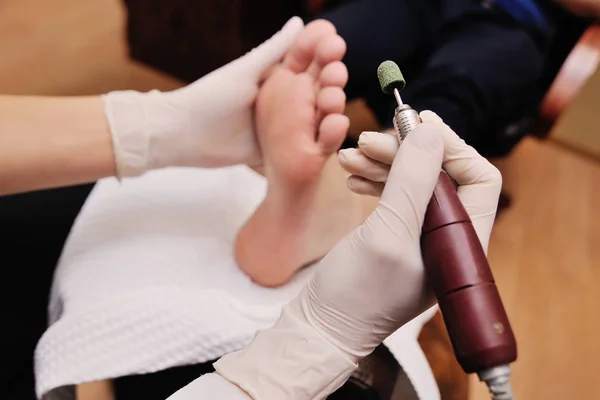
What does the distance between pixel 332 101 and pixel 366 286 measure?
0.78 ft

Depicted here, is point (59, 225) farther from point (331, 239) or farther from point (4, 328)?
point (331, 239)

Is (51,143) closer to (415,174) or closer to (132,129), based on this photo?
(132,129)

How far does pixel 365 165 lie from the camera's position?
1.43ft

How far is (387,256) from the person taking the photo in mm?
397

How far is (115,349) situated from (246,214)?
239mm

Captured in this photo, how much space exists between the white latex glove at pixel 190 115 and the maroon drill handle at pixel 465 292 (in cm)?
39

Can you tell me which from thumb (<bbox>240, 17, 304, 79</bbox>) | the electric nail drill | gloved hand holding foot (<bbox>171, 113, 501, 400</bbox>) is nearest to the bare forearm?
thumb (<bbox>240, 17, 304, 79</bbox>)

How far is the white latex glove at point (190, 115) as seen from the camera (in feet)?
2.20

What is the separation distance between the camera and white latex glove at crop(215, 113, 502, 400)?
0.39 m

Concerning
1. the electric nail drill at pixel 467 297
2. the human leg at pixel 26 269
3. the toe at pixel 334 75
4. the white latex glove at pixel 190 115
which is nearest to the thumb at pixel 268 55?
the white latex glove at pixel 190 115

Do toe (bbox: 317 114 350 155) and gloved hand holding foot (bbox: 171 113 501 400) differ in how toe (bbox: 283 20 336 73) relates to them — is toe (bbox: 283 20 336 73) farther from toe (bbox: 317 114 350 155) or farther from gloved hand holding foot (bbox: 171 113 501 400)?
gloved hand holding foot (bbox: 171 113 501 400)

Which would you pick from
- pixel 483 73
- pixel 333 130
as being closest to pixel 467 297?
pixel 333 130

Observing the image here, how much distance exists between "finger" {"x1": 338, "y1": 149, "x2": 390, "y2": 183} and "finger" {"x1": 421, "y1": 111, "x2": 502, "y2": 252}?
5 cm

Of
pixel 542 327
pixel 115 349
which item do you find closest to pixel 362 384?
pixel 115 349
